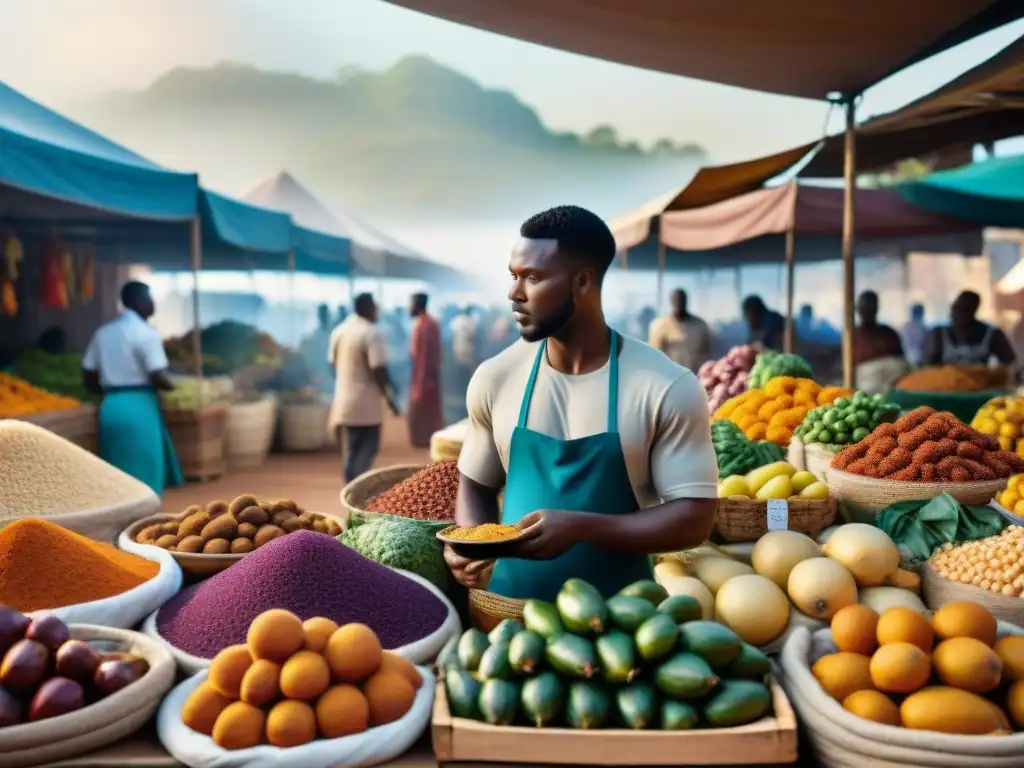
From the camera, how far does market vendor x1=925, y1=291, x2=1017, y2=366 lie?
657cm

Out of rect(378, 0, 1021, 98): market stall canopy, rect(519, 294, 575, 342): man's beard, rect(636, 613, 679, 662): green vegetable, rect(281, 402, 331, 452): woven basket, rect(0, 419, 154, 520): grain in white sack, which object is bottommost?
rect(281, 402, 331, 452): woven basket

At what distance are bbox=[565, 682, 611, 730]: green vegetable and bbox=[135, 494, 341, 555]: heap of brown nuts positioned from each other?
3.89 ft

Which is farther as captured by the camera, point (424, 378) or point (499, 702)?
point (424, 378)

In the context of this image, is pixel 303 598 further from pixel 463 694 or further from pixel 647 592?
pixel 647 592

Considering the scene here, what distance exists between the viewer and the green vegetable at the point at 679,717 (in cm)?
141

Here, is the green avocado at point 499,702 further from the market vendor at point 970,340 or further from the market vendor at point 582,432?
the market vendor at point 970,340

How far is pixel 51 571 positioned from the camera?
76.9 inches

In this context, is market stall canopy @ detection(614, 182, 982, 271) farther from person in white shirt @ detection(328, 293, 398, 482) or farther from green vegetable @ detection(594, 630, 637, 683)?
green vegetable @ detection(594, 630, 637, 683)

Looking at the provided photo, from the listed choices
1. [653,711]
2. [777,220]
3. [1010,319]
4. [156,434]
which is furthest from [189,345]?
[1010,319]

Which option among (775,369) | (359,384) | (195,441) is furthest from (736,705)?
(195,441)

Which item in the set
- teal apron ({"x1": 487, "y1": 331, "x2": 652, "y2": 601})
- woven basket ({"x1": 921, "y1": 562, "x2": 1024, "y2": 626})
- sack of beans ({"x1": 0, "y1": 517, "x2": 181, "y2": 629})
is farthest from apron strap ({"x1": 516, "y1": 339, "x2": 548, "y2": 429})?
woven basket ({"x1": 921, "y1": 562, "x2": 1024, "y2": 626})

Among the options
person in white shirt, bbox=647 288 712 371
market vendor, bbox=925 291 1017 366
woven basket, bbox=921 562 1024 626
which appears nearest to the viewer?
woven basket, bbox=921 562 1024 626

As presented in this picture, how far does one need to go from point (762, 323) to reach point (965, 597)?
685cm

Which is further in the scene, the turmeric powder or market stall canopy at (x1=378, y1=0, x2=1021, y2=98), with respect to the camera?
market stall canopy at (x1=378, y1=0, x2=1021, y2=98)
